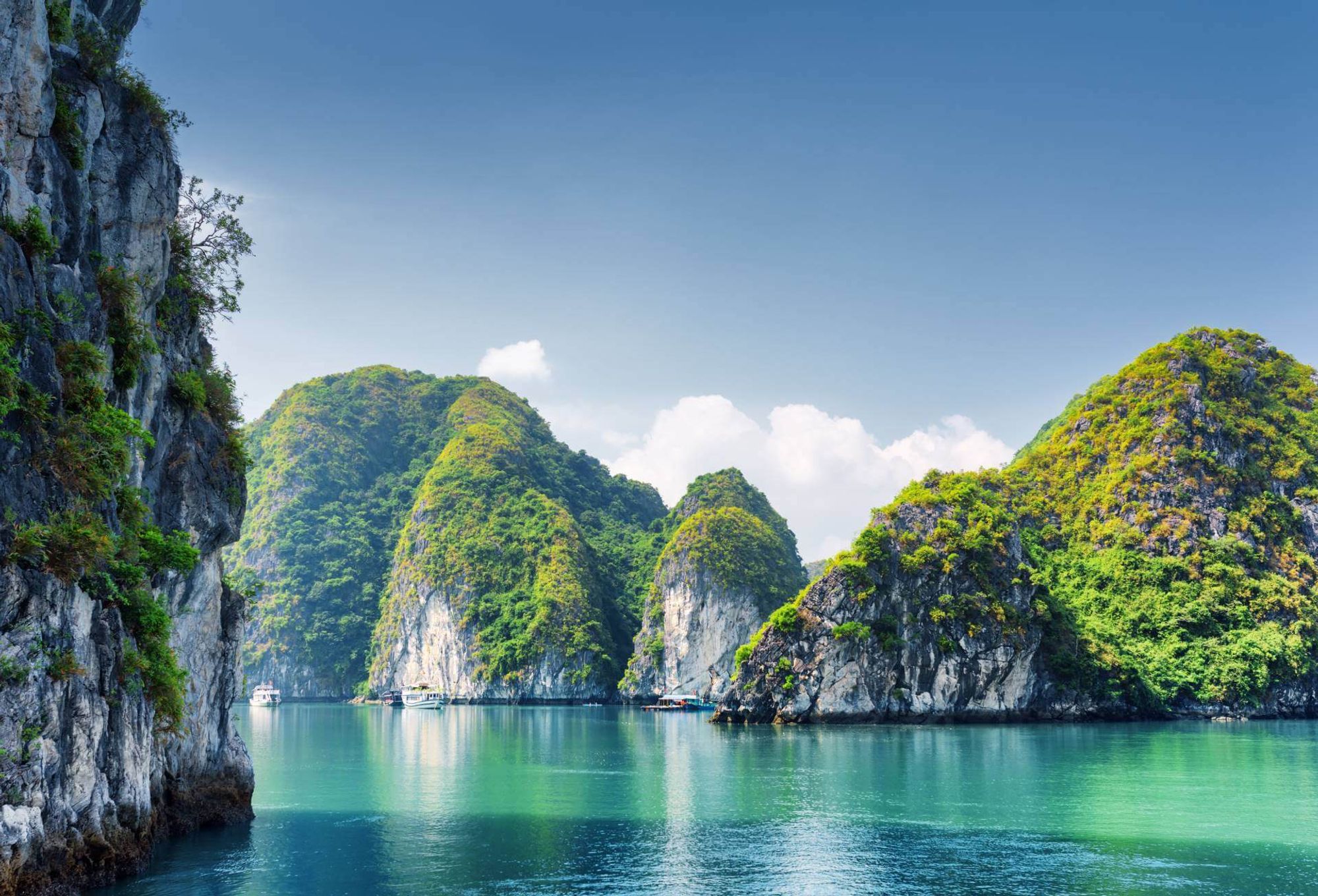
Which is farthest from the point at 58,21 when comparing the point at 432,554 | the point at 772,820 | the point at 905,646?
the point at 432,554

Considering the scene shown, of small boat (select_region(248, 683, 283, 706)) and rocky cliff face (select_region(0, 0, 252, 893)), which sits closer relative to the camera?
rocky cliff face (select_region(0, 0, 252, 893))

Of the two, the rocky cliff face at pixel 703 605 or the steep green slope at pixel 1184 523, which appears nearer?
the steep green slope at pixel 1184 523

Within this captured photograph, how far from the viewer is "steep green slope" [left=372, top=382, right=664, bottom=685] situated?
140m

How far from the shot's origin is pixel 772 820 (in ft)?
114

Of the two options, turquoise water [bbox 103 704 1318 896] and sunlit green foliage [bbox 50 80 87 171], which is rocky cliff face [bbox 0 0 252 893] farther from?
turquoise water [bbox 103 704 1318 896]

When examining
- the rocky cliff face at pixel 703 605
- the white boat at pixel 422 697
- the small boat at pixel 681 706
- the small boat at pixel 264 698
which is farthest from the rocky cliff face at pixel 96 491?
the small boat at pixel 264 698

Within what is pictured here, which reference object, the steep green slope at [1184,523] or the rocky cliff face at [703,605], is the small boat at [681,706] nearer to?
the rocky cliff face at [703,605]

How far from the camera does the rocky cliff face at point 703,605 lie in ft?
445

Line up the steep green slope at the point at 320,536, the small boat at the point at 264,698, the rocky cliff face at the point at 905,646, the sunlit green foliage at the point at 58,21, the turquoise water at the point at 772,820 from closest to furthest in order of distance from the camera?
1. the sunlit green foliage at the point at 58,21
2. the turquoise water at the point at 772,820
3. the rocky cliff face at the point at 905,646
4. the small boat at the point at 264,698
5. the steep green slope at the point at 320,536

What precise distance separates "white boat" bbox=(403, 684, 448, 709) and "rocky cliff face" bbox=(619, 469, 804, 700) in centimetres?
2522

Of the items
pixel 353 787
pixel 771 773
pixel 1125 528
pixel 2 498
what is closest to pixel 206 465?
pixel 2 498

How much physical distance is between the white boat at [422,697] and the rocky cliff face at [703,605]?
25.2m

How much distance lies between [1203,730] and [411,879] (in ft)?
224

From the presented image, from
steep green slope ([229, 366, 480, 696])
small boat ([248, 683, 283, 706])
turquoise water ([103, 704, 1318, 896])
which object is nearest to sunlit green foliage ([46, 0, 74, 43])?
turquoise water ([103, 704, 1318, 896])
